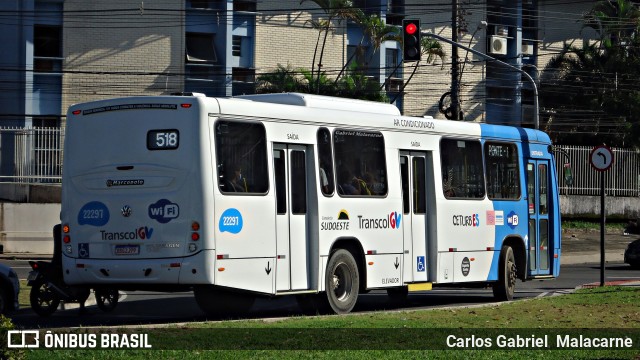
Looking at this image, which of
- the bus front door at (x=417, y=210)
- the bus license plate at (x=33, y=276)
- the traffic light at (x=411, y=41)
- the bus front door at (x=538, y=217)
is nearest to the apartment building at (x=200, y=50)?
the traffic light at (x=411, y=41)

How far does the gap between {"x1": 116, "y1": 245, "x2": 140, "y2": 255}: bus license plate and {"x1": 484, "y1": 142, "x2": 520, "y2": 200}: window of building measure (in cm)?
821

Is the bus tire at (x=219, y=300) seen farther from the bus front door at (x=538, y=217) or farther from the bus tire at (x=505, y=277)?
the bus front door at (x=538, y=217)

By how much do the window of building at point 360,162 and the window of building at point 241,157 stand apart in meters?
1.84

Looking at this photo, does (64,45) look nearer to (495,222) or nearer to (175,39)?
(175,39)

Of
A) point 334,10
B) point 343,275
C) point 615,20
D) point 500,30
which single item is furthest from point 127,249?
point 615,20

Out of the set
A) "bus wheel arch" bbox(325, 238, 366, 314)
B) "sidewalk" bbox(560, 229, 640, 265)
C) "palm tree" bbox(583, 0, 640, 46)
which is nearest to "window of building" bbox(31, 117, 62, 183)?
"sidewalk" bbox(560, 229, 640, 265)

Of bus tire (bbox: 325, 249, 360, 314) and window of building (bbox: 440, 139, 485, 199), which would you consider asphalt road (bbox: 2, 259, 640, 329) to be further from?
window of building (bbox: 440, 139, 485, 199)

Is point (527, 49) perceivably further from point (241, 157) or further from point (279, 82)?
point (241, 157)

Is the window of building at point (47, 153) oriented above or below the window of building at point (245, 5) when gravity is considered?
below

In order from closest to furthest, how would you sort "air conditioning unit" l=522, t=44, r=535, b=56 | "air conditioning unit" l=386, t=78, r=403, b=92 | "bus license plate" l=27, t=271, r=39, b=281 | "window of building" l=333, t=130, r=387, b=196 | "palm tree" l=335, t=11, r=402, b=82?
"bus license plate" l=27, t=271, r=39, b=281 < "window of building" l=333, t=130, r=387, b=196 < "palm tree" l=335, t=11, r=402, b=82 < "air conditioning unit" l=386, t=78, r=403, b=92 < "air conditioning unit" l=522, t=44, r=535, b=56

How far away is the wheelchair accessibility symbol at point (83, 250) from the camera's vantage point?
54.5ft

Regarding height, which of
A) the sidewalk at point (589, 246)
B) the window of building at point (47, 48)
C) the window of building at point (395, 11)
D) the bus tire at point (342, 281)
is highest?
the window of building at point (395, 11)

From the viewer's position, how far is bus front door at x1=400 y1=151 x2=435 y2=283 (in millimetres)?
19891

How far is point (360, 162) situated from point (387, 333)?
5.46 metres
